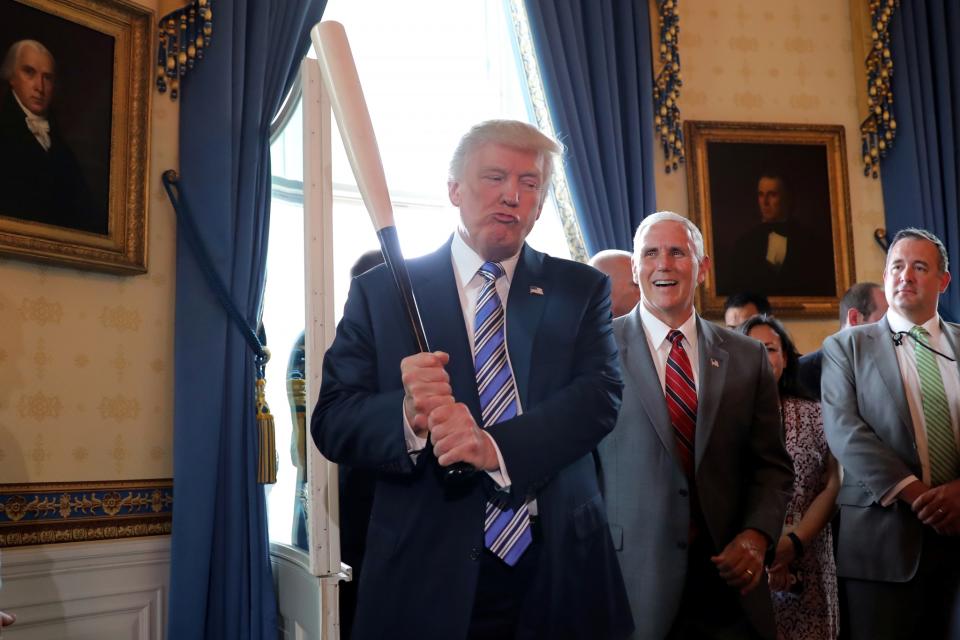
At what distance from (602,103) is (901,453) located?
265 centimetres

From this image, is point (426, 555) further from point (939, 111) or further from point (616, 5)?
point (939, 111)

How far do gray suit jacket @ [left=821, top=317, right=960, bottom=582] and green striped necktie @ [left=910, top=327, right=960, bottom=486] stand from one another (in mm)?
78

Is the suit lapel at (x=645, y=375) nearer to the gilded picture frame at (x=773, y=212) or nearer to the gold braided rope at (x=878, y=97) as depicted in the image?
the gilded picture frame at (x=773, y=212)

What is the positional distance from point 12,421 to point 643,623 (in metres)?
2.28

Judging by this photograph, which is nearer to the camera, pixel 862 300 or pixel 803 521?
pixel 803 521

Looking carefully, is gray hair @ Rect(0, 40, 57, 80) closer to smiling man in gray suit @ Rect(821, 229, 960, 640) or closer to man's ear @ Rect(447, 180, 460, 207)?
man's ear @ Rect(447, 180, 460, 207)

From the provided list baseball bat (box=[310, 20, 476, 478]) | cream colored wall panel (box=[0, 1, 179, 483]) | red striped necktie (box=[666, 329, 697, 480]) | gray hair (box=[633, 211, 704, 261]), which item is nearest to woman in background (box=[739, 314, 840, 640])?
red striped necktie (box=[666, 329, 697, 480])

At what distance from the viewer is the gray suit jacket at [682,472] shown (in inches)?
98.7

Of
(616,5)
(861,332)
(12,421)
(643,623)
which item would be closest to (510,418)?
(643,623)

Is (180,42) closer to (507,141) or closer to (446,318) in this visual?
(507,141)

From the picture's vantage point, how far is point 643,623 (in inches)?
97.1

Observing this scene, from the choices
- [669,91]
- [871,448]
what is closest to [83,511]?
[871,448]

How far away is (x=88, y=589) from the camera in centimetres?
349

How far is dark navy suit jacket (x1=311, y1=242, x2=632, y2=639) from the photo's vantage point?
174cm
